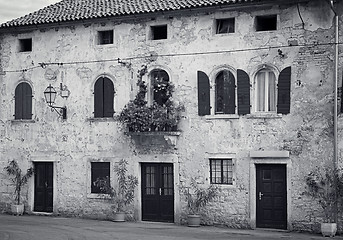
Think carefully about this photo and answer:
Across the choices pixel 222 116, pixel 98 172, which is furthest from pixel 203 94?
pixel 98 172

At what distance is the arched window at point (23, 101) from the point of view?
84.0 feet

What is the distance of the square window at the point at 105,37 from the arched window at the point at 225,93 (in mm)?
4859

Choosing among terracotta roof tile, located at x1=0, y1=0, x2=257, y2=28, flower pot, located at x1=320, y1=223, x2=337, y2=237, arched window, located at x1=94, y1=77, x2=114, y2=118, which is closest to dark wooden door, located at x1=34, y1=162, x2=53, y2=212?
arched window, located at x1=94, y1=77, x2=114, y2=118

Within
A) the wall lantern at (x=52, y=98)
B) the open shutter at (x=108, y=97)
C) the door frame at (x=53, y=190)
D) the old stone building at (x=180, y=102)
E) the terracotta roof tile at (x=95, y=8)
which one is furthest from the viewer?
the door frame at (x=53, y=190)

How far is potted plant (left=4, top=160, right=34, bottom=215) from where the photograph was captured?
2517cm

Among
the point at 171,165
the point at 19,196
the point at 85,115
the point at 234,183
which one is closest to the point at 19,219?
the point at 19,196

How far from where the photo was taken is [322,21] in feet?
66.0

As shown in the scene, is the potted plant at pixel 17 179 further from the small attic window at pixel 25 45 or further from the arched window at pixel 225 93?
the arched window at pixel 225 93

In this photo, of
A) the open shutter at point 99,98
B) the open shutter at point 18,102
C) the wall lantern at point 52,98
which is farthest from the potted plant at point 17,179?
the open shutter at point 99,98

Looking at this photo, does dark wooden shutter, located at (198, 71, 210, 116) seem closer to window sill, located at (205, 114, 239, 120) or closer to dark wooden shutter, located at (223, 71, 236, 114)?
window sill, located at (205, 114, 239, 120)

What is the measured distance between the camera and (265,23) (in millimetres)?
21484

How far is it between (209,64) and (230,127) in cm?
238

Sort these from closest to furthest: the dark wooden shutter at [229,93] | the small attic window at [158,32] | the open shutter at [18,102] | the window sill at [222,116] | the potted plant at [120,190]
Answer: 1. the window sill at [222,116]
2. the dark wooden shutter at [229,93]
3. the potted plant at [120,190]
4. the small attic window at [158,32]
5. the open shutter at [18,102]

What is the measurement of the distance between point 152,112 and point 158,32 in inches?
126
